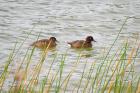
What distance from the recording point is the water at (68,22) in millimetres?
9867

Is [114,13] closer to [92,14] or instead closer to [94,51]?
[92,14]

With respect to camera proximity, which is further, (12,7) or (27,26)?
(12,7)

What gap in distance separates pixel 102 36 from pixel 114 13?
2.42m

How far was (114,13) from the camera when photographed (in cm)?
1291

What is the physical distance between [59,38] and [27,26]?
3.31ft

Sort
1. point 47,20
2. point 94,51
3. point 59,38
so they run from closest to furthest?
1. point 94,51
2. point 59,38
3. point 47,20

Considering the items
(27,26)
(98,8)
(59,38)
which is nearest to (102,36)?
(59,38)

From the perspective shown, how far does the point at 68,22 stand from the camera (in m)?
11.8

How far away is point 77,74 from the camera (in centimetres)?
748

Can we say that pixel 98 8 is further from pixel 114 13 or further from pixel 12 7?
pixel 12 7

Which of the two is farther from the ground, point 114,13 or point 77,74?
point 77,74

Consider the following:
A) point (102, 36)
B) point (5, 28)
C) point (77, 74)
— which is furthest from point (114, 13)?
point (77, 74)

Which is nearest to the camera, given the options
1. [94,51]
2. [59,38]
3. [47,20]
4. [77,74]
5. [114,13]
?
[77,74]

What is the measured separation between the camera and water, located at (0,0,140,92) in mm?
9867
